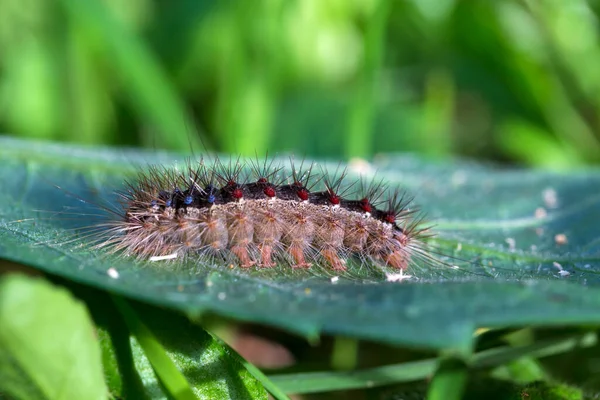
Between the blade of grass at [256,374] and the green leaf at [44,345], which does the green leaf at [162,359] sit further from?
the green leaf at [44,345]

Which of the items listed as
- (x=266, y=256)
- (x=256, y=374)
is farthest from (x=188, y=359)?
(x=266, y=256)

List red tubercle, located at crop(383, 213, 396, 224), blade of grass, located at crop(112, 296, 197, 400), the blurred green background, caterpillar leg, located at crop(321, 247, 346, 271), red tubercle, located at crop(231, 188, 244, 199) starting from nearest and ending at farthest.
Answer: blade of grass, located at crop(112, 296, 197, 400) < caterpillar leg, located at crop(321, 247, 346, 271) < red tubercle, located at crop(231, 188, 244, 199) < red tubercle, located at crop(383, 213, 396, 224) < the blurred green background

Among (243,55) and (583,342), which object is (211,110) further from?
(583,342)

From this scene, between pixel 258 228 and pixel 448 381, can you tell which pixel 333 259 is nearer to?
pixel 258 228

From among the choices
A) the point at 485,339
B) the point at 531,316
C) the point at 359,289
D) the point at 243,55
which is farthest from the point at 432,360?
the point at 243,55

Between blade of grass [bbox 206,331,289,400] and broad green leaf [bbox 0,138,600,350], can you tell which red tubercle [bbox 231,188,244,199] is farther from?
blade of grass [bbox 206,331,289,400]

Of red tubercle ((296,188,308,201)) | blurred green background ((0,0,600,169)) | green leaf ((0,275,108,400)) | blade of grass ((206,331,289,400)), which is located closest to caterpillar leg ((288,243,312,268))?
red tubercle ((296,188,308,201))

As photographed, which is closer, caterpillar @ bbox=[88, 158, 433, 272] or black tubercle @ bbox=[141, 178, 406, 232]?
caterpillar @ bbox=[88, 158, 433, 272]
